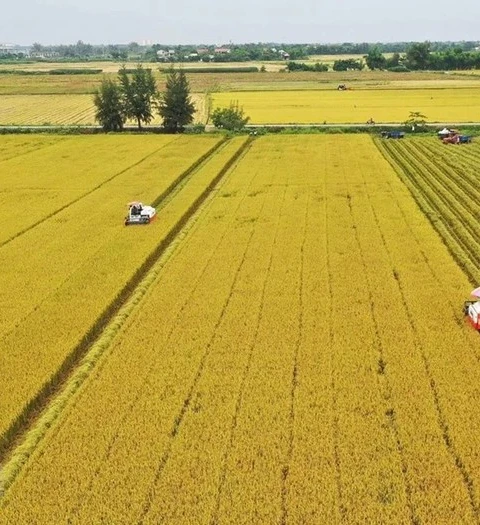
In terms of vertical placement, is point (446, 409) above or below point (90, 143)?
above

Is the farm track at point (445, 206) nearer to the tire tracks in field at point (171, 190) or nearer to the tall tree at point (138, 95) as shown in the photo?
the tire tracks in field at point (171, 190)

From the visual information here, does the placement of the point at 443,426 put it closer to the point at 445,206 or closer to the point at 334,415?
the point at 334,415

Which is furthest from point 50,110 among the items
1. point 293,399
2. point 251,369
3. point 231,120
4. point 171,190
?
point 293,399

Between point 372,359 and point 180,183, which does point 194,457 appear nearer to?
point 372,359

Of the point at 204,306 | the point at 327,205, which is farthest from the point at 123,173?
the point at 204,306

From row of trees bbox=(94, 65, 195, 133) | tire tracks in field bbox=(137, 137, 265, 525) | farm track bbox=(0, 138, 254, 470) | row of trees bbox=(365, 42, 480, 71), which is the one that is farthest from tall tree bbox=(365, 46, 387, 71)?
tire tracks in field bbox=(137, 137, 265, 525)

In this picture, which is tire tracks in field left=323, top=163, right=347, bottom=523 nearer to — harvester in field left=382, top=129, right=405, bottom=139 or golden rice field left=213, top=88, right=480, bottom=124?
harvester in field left=382, top=129, right=405, bottom=139
